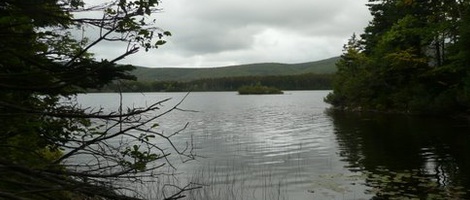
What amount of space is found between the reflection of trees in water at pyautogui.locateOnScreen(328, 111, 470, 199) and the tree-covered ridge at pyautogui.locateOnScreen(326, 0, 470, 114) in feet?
22.4

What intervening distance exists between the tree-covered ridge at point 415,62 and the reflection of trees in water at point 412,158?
684 centimetres

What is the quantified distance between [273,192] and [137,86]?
30.4 feet

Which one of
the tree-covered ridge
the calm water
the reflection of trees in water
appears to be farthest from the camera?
the tree-covered ridge

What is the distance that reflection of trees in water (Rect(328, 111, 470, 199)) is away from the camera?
12.9 meters

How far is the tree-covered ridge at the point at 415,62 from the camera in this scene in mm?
34312

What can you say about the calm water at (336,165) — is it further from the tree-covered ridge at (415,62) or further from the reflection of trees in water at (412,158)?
the tree-covered ridge at (415,62)

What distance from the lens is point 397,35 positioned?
4319cm

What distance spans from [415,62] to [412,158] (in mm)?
28128

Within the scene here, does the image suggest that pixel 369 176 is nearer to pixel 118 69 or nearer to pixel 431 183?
pixel 431 183

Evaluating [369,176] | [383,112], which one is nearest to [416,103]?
[383,112]

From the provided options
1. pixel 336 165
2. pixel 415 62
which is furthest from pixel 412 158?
pixel 415 62

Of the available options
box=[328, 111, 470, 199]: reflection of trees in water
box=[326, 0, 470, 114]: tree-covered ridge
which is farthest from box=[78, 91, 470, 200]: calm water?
box=[326, 0, 470, 114]: tree-covered ridge

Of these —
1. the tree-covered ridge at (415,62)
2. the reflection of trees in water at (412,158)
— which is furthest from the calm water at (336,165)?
the tree-covered ridge at (415,62)

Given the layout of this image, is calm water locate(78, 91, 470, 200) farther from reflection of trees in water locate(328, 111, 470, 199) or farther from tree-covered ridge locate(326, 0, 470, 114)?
tree-covered ridge locate(326, 0, 470, 114)
